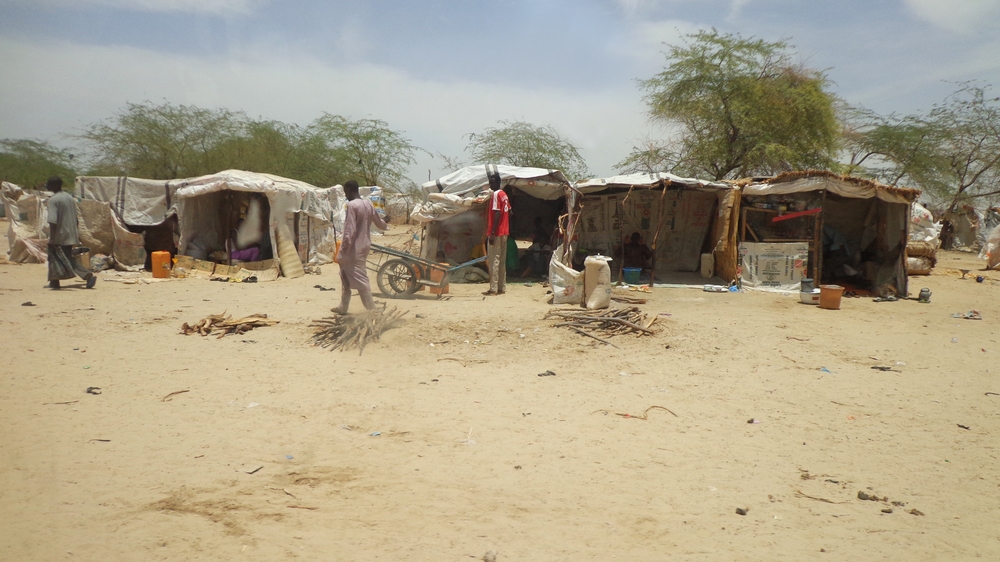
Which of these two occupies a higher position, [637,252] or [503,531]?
[637,252]

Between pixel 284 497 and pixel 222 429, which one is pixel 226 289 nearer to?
pixel 222 429

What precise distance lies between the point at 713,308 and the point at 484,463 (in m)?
6.76

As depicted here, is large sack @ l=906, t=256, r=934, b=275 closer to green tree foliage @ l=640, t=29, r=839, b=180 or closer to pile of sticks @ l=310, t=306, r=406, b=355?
green tree foliage @ l=640, t=29, r=839, b=180

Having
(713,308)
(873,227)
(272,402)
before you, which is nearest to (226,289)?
(272,402)

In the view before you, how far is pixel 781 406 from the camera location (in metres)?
4.75

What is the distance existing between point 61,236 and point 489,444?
8814 millimetres

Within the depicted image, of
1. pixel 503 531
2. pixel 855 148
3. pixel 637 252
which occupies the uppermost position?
pixel 855 148

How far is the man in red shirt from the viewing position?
955 cm

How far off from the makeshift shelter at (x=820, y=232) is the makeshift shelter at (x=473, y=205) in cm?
393

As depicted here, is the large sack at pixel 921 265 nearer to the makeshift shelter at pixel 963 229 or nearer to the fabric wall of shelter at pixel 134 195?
the makeshift shelter at pixel 963 229

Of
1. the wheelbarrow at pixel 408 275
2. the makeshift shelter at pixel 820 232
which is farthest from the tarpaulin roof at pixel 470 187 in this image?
the makeshift shelter at pixel 820 232

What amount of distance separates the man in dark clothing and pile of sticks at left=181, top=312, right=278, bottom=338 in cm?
420

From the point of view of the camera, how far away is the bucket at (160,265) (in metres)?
11.5

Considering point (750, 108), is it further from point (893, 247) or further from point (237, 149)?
point (237, 149)
